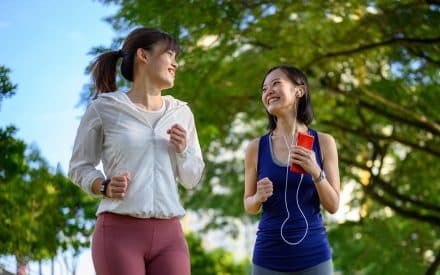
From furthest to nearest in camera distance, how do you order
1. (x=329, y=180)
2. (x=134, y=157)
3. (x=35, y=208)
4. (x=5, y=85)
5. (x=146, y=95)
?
(x=35, y=208) → (x=5, y=85) → (x=329, y=180) → (x=146, y=95) → (x=134, y=157)

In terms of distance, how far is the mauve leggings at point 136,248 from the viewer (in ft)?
9.59

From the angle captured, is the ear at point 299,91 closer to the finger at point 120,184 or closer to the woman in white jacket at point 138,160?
the woman in white jacket at point 138,160

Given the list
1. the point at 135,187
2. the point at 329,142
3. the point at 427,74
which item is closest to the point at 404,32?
the point at 427,74

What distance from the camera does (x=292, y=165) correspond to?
3375mm

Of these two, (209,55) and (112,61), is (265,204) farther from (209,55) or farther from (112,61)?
(209,55)

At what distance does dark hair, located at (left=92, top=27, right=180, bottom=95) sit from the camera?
3281 mm

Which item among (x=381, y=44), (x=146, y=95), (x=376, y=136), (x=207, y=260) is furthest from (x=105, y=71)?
(x=207, y=260)

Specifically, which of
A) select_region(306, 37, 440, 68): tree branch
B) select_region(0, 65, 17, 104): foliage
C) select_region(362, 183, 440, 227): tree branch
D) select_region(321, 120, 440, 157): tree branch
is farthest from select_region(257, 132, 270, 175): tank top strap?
select_region(362, 183, 440, 227): tree branch

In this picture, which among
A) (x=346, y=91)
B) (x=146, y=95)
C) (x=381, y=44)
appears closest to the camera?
(x=146, y=95)

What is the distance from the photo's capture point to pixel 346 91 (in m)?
11.3

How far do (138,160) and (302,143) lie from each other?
778 mm

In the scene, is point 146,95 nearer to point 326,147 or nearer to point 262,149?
point 262,149

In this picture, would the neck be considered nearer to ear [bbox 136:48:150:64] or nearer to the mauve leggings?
ear [bbox 136:48:150:64]

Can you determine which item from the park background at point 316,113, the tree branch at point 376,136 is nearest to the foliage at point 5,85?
the park background at point 316,113
